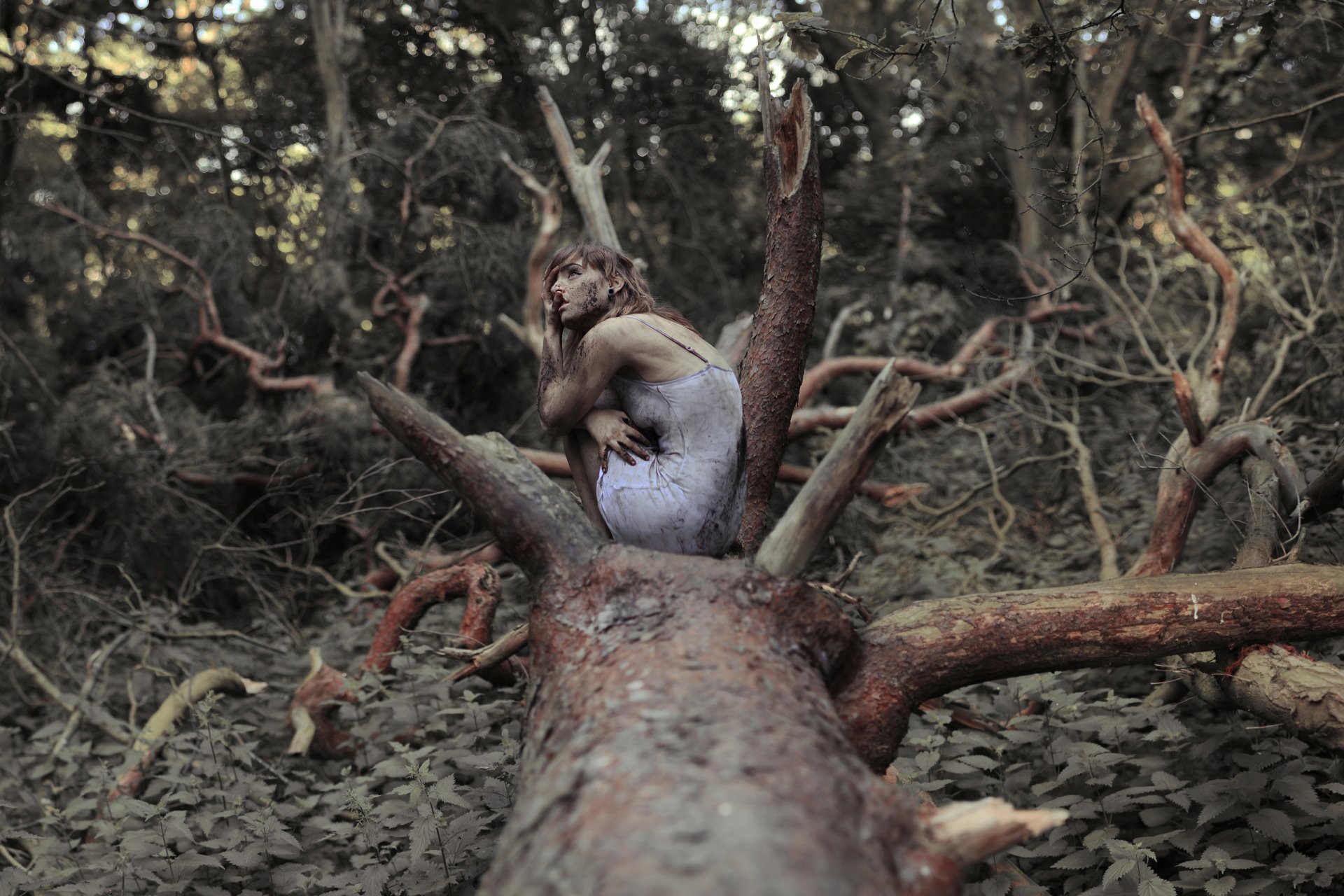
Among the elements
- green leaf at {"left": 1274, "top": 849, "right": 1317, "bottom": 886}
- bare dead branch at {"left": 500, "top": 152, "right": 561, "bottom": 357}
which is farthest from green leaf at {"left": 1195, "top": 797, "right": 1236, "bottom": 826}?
bare dead branch at {"left": 500, "top": 152, "right": 561, "bottom": 357}

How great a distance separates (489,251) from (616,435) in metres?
5.83

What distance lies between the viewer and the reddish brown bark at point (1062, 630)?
2.59 metres

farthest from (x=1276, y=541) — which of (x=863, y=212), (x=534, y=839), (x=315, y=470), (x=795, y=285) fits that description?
(x=863, y=212)

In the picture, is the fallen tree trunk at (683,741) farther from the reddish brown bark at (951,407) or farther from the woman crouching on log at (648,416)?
the reddish brown bark at (951,407)

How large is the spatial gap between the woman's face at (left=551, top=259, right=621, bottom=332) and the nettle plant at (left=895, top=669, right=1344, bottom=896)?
5.82 ft

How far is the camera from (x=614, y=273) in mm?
3234

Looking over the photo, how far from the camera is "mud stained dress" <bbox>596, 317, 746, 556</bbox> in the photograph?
2967 millimetres

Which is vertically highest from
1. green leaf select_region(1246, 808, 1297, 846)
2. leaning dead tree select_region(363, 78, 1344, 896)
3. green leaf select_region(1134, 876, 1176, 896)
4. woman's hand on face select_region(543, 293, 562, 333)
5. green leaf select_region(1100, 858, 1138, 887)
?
woman's hand on face select_region(543, 293, 562, 333)

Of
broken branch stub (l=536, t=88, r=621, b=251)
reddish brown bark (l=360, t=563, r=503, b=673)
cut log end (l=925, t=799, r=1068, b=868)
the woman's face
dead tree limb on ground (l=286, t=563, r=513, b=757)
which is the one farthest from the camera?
broken branch stub (l=536, t=88, r=621, b=251)

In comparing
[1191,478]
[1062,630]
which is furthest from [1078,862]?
[1191,478]

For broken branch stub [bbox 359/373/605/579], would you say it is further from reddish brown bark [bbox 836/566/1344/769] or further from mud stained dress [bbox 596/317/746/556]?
reddish brown bark [bbox 836/566/1344/769]

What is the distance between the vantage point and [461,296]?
8.81 metres

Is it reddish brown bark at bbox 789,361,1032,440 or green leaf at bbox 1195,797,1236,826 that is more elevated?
reddish brown bark at bbox 789,361,1032,440

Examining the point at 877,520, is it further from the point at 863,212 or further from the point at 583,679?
the point at 863,212
